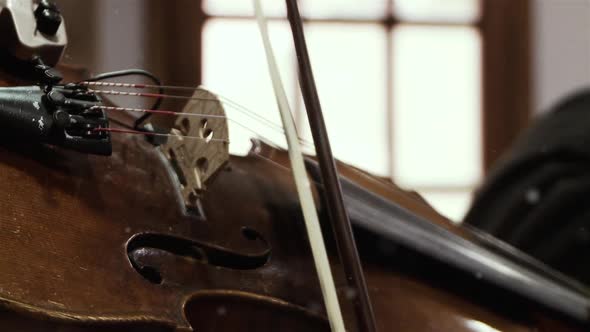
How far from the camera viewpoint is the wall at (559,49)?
4.71ft

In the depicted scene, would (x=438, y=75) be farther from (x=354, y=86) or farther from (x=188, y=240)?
(x=188, y=240)

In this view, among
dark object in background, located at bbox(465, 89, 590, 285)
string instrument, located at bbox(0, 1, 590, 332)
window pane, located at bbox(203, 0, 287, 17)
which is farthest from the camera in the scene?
window pane, located at bbox(203, 0, 287, 17)

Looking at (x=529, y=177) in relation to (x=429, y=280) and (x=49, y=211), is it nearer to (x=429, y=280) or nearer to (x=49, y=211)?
(x=429, y=280)

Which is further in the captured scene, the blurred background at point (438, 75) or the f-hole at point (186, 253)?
the blurred background at point (438, 75)

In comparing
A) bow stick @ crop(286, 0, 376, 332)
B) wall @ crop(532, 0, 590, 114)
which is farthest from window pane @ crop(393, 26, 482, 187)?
bow stick @ crop(286, 0, 376, 332)

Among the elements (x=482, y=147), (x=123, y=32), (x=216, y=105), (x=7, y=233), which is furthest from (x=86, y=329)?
(x=482, y=147)

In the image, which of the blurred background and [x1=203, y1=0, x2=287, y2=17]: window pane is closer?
[x1=203, y1=0, x2=287, y2=17]: window pane

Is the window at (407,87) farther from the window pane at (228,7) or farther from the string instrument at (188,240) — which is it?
the string instrument at (188,240)

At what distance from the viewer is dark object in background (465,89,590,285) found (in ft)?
3.00

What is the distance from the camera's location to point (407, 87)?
1.39 metres

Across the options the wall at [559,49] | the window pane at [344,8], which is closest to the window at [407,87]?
the window pane at [344,8]

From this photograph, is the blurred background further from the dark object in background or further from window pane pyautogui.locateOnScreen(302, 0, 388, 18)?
the dark object in background

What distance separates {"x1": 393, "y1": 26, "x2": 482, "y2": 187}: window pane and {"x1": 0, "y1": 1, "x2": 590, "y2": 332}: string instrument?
763 mm

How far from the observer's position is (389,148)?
1339 millimetres
